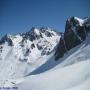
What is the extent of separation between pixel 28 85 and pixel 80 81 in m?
18.8

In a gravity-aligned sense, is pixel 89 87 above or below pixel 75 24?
below

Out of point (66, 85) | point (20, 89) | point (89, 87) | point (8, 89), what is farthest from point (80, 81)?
point (8, 89)

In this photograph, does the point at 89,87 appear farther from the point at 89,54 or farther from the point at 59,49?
the point at 59,49

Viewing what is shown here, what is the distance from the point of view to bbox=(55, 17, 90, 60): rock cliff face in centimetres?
A: 13888

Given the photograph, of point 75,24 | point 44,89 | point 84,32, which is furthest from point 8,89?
point 75,24

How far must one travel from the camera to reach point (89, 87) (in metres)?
37.6

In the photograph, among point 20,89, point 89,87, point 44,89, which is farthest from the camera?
point 20,89

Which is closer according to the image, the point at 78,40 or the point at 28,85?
the point at 28,85

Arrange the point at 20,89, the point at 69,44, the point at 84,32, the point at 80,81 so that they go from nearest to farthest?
the point at 80,81 < the point at 20,89 < the point at 84,32 < the point at 69,44

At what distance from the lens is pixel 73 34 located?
490 ft

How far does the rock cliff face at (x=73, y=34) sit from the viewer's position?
139 meters

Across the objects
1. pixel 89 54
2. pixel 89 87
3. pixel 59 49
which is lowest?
pixel 89 87

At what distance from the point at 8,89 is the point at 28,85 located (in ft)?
18.5

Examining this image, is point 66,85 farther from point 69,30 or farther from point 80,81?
point 69,30
